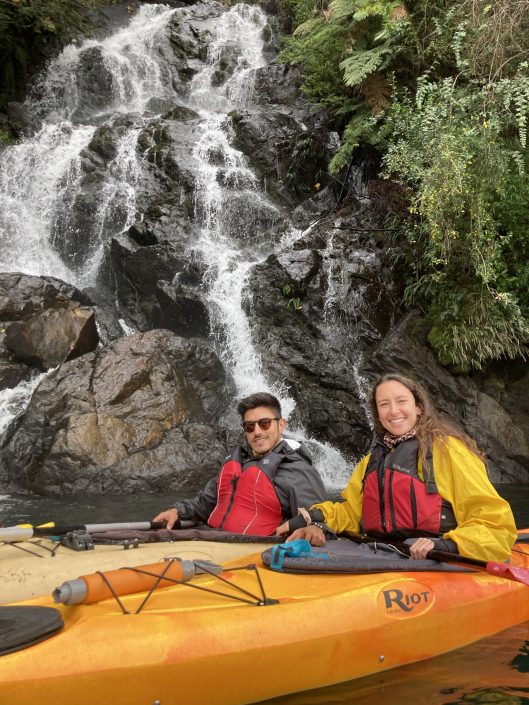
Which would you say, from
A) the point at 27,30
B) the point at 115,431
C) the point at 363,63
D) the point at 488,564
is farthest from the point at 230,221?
the point at 488,564

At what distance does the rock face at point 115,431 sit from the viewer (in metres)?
7.84

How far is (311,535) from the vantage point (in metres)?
3.46

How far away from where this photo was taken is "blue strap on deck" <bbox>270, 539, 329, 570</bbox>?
10.3ft

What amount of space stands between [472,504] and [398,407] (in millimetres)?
593

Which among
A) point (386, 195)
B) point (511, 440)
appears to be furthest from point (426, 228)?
point (511, 440)

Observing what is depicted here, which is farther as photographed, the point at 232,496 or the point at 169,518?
the point at 169,518

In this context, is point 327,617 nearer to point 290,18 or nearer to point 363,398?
point 363,398

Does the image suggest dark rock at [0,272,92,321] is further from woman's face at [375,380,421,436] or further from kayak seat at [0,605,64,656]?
kayak seat at [0,605,64,656]

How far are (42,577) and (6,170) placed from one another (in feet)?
42.4

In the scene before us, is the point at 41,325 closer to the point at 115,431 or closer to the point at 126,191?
the point at 115,431

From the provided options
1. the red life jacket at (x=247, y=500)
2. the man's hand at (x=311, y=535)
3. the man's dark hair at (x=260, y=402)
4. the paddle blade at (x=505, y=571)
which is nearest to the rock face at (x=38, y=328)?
the red life jacket at (x=247, y=500)

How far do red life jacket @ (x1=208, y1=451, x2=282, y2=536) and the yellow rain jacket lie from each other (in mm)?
1009

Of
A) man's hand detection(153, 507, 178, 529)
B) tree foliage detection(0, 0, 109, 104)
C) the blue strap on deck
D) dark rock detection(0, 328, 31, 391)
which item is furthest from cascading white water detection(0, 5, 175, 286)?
the blue strap on deck

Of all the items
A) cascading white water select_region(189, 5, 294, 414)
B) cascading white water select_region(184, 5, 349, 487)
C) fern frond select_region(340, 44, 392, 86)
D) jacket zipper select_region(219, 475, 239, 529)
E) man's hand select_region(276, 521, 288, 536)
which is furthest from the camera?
fern frond select_region(340, 44, 392, 86)
